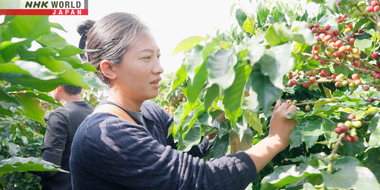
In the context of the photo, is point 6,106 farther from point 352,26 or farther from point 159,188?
point 352,26

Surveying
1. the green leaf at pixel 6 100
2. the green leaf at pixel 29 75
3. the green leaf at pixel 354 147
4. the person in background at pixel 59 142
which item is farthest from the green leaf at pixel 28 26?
the person in background at pixel 59 142

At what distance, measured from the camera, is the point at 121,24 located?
1.73 metres

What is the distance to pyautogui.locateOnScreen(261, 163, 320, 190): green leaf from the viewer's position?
3.10ft

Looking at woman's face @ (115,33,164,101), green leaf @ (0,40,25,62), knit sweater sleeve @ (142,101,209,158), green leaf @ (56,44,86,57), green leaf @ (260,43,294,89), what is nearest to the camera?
green leaf @ (260,43,294,89)

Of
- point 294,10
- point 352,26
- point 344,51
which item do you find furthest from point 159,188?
point 294,10

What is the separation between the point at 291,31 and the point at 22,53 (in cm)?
71

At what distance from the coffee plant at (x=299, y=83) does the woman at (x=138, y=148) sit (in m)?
0.12

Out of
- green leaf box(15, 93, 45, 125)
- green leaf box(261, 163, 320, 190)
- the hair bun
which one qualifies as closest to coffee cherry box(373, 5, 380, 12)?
green leaf box(261, 163, 320, 190)

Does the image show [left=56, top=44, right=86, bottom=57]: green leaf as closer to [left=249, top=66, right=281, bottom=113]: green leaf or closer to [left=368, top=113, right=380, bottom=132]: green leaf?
[left=249, top=66, right=281, bottom=113]: green leaf

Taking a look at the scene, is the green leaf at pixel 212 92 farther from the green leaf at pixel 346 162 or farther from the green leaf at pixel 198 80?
the green leaf at pixel 346 162

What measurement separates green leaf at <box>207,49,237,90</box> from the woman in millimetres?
563

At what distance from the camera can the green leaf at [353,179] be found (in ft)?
2.80

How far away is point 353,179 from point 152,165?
727 millimetres

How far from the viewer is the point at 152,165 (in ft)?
4.45
